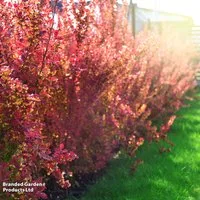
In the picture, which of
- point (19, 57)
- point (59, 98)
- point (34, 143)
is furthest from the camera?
point (59, 98)

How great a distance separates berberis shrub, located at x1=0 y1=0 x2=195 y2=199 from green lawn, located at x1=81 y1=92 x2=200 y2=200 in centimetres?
24

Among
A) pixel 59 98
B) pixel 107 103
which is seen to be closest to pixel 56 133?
pixel 59 98

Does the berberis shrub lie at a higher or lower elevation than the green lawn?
higher

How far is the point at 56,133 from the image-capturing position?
418cm

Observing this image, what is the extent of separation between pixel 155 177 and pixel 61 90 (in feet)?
5.31

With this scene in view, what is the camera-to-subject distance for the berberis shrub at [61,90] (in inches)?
114

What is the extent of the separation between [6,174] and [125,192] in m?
2.07

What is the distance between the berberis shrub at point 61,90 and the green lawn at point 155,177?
0.24 metres

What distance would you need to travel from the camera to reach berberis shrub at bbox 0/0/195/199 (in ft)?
9.50

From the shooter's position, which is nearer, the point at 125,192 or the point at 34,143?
the point at 34,143

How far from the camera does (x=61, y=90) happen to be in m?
4.09

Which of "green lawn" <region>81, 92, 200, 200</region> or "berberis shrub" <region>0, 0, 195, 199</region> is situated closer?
"berberis shrub" <region>0, 0, 195, 199</region>

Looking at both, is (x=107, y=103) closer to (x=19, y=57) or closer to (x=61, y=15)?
(x=61, y=15)

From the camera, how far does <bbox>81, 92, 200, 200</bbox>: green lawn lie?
15.4 feet
